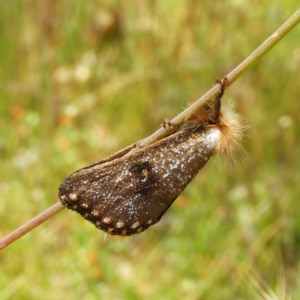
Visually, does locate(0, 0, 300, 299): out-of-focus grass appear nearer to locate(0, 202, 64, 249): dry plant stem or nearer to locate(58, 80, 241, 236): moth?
locate(58, 80, 241, 236): moth

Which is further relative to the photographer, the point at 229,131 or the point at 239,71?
the point at 229,131

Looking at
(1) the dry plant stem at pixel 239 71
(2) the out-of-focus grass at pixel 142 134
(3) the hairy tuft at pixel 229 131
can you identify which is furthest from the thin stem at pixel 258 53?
(2) the out-of-focus grass at pixel 142 134

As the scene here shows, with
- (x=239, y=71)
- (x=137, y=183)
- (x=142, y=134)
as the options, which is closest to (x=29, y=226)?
(x=137, y=183)

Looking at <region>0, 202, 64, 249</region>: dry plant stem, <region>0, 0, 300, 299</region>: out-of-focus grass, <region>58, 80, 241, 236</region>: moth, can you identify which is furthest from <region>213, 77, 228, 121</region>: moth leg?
<region>0, 0, 300, 299</region>: out-of-focus grass

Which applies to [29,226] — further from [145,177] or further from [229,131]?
[229,131]

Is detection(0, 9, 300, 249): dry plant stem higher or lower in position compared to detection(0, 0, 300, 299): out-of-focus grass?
lower

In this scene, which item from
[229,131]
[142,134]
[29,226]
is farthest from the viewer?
[142,134]

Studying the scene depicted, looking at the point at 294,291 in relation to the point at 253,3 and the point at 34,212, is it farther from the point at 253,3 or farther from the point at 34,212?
the point at 253,3
